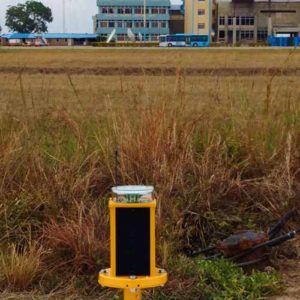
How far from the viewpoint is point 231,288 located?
12.6 feet

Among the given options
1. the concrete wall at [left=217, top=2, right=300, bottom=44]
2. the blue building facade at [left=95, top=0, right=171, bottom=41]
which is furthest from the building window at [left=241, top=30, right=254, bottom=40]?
the blue building facade at [left=95, top=0, right=171, bottom=41]

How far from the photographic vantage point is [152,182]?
192 inches

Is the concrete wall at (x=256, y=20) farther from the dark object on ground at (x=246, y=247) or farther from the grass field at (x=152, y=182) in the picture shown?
the dark object on ground at (x=246, y=247)

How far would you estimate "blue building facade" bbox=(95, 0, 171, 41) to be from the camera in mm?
124125

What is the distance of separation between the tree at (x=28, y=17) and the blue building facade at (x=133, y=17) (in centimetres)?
3085

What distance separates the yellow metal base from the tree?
152 metres

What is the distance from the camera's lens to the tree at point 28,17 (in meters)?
150

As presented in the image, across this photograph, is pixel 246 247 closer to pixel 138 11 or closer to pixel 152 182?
pixel 152 182

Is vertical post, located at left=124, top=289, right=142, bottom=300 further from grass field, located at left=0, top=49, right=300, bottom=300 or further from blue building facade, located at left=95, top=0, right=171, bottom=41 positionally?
blue building facade, located at left=95, top=0, right=171, bottom=41

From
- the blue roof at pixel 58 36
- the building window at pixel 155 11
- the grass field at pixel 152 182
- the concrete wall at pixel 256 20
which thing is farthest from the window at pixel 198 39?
the grass field at pixel 152 182

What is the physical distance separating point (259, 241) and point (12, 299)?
1705 millimetres

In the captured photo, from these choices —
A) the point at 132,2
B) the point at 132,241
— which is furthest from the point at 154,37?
the point at 132,241

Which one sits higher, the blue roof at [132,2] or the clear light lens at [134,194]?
the blue roof at [132,2]

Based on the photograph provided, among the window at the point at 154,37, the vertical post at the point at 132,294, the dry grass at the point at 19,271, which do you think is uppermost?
the window at the point at 154,37
